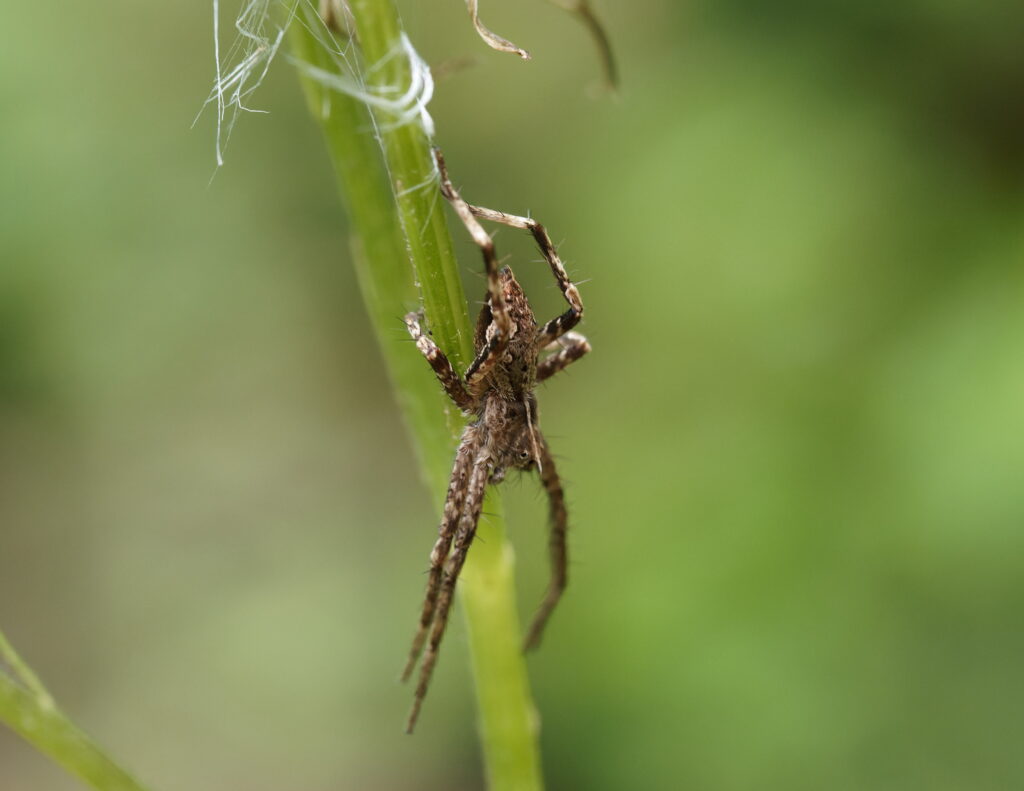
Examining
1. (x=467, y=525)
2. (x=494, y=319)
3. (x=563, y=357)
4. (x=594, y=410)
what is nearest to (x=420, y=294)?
(x=494, y=319)

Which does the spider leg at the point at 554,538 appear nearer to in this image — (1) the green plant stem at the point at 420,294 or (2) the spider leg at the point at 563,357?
(2) the spider leg at the point at 563,357

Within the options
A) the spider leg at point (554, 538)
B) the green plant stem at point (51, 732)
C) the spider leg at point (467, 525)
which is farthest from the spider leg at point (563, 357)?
the green plant stem at point (51, 732)

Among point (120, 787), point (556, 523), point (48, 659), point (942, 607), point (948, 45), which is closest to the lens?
point (120, 787)

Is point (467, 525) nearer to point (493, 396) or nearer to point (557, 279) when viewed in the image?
point (493, 396)

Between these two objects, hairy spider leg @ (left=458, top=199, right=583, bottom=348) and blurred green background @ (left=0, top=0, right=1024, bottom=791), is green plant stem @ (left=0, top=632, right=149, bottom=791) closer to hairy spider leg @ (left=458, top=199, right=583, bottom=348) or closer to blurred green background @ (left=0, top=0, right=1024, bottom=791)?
hairy spider leg @ (left=458, top=199, right=583, bottom=348)

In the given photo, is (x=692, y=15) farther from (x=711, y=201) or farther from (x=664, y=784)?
(x=664, y=784)

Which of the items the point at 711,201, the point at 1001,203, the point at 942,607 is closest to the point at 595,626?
the point at 942,607

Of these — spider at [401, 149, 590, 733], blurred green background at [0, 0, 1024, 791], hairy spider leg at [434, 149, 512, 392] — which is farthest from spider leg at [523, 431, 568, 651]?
blurred green background at [0, 0, 1024, 791]
